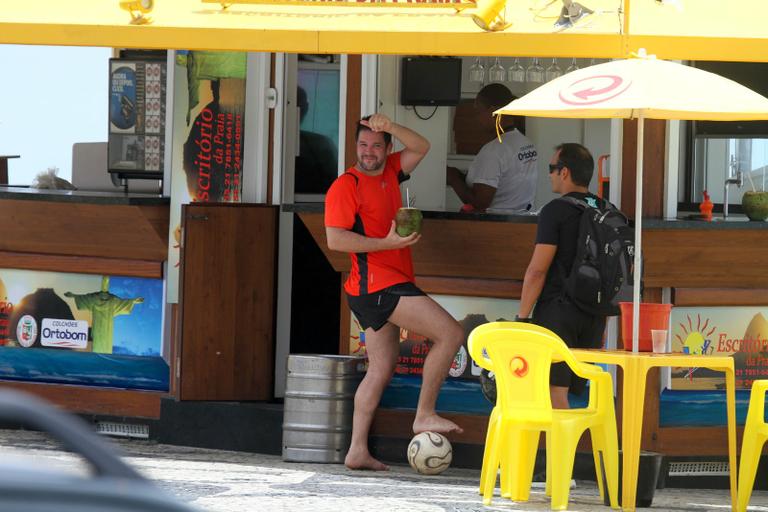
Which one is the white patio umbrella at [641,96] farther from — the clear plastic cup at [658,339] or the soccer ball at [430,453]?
the soccer ball at [430,453]

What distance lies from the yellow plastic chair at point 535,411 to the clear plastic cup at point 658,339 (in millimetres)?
268

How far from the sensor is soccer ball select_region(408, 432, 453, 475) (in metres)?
8.20

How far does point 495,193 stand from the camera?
9.27m

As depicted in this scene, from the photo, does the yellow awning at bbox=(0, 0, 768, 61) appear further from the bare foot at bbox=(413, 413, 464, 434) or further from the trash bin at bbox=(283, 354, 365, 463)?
the bare foot at bbox=(413, 413, 464, 434)

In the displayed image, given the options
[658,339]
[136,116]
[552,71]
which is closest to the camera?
[658,339]

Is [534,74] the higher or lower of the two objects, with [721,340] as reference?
higher

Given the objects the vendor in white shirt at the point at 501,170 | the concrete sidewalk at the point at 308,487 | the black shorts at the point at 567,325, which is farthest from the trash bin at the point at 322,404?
the vendor in white shirt at the point at 501,170

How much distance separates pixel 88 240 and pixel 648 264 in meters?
3.19

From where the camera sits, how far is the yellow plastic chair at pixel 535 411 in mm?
7016

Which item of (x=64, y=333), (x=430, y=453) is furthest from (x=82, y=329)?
(x=430, y=453)

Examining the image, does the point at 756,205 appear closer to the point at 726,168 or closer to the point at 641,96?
the point at 726,168

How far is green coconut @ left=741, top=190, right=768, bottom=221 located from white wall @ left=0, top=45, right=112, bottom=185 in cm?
379

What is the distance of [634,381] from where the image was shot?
7031 millimetres

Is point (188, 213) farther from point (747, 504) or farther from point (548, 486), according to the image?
point (747, 504)
